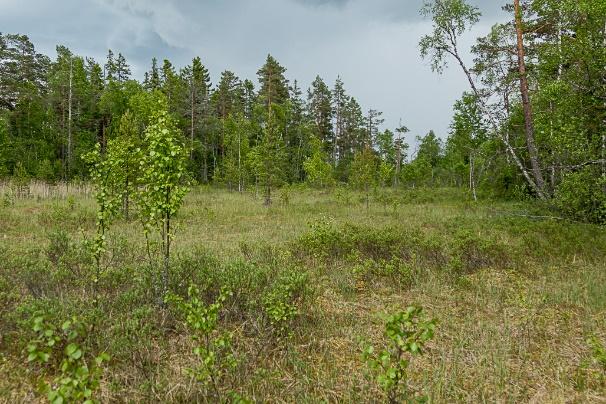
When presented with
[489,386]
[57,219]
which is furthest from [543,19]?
[57,219]

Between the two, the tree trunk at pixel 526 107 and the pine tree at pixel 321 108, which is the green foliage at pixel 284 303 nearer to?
the tree trunk at pixel 526 107

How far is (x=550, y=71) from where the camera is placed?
933 centimetres

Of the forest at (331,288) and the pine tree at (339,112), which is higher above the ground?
the pine tree at (339,112)

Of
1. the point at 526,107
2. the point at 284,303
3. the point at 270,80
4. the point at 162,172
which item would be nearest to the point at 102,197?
the point at 162,172

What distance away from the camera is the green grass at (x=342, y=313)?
3.34 metres

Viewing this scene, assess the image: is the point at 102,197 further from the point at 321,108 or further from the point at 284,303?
the point at 321,108

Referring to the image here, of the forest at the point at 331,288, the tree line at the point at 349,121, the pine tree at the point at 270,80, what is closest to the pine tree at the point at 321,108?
the tree line at the point at 349,121

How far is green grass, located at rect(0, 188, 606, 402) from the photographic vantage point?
11.0 ft

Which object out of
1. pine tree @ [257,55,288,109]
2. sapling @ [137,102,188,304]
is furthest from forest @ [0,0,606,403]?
pine tree @ [257,55,288,109]

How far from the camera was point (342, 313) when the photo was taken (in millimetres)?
5074

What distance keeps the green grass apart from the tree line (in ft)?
8.34

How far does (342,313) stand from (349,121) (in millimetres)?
50619

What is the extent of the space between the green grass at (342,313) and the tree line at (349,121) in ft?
8.34

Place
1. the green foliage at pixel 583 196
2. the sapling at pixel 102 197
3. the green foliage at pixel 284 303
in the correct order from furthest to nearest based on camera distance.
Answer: the green foliage at pixel 583 196 → the sapling at pixel 102 197 → the green foliage at pixel 284 303
